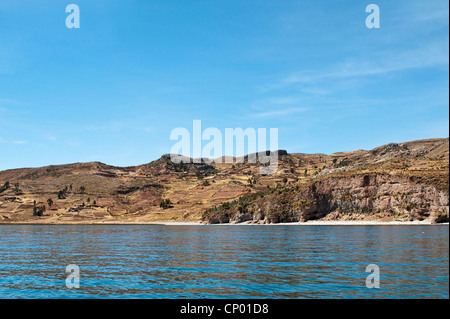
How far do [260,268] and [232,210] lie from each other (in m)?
155

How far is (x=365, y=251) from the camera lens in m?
46.6

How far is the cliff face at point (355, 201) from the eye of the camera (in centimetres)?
12712

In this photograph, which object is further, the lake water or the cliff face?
the cliff face

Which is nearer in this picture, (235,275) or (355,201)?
(235,275)

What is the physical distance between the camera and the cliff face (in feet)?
417

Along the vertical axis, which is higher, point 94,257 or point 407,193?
point 407,193

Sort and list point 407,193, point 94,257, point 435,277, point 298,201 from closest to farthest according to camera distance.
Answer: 1. point 435,277
2. point 94,257
3. point 407,193
4. point 298,201

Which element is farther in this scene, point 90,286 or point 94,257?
point 94,257

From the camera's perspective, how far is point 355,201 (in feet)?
486

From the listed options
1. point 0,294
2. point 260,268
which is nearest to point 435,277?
point 260,268

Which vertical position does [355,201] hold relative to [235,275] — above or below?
above

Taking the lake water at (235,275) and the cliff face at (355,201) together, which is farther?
the cliff face at (355,201)
